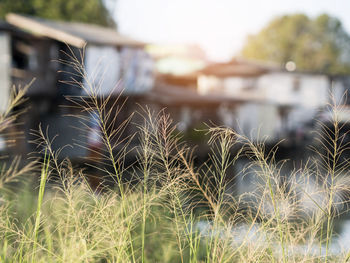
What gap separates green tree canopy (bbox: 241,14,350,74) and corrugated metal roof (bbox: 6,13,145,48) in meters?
30.9

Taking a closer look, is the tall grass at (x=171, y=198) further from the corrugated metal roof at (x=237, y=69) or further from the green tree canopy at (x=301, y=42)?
the green tree canopy at (x=301, y=42)

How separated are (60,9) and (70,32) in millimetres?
13679

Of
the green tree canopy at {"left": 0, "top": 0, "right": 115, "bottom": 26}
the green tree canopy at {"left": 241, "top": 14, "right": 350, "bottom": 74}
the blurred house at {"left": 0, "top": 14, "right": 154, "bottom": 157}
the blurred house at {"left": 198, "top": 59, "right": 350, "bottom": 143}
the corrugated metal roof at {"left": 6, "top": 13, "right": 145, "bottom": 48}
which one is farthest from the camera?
the green tree canopy at {"left": 241, "top": 14, "right": 350, "bottom": 74}

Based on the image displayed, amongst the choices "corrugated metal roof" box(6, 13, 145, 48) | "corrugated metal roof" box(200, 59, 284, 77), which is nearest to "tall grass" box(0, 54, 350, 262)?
"corrugated metal roof" box(6, 13, 145, 48)

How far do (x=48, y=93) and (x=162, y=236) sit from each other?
14.5 m

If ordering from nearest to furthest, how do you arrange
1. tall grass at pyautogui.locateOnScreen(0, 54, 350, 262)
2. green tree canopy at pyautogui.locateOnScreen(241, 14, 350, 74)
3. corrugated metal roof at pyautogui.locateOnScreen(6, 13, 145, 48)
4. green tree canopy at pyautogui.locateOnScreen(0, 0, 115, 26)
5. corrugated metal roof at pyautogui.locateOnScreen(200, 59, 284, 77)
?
tall grass at pyautogui.locateOnScreen(0, 54, 350, 262) < corrugated metal roof at pyautogui.locateOnScreen(6, 13, 145, 48) < green tree canopy at pyautogui.locateOnScreen(0, 0, 115, 26) < corrugated metal roof at pyautogui.locateOnScreen(200, 59, 284, 77) < green tree canopy at pyautogui.locateOnScreen(241, 14, 350, 74)

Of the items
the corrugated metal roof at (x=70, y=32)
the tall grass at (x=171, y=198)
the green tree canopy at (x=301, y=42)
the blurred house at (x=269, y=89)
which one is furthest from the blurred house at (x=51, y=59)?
the green tree canopy at (x=301, y=42)

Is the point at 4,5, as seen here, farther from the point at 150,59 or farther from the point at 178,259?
the point at 178,259

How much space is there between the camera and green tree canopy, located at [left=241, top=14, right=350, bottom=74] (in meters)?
46.0

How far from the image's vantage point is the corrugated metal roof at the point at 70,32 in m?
15.8

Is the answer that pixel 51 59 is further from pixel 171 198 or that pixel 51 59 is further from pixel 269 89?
pixel 269 89

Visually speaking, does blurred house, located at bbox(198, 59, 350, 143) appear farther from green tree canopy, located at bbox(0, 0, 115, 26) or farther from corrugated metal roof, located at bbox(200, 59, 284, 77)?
green tree canopy, located at bbox(0, 0, 115, 26)

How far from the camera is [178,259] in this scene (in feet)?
10.3

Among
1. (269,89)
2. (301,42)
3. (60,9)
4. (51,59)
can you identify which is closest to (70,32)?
(51,59)
